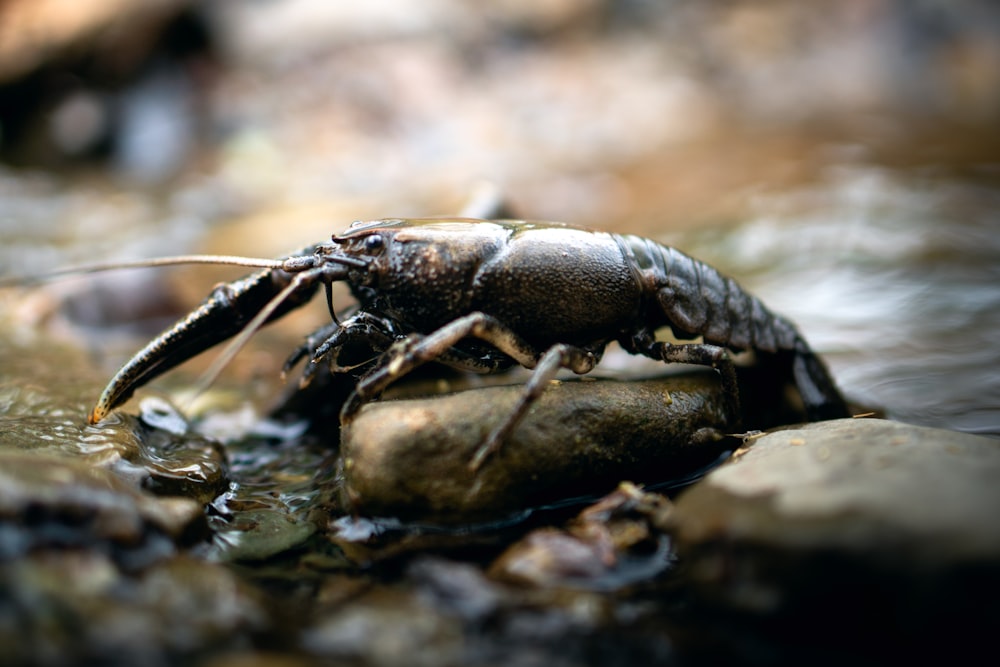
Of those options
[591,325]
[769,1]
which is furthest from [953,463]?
[769,1]

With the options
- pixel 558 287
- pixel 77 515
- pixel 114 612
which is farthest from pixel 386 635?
pixel 558 287

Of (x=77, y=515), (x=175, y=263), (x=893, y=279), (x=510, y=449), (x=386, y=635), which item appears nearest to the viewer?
(x=386, y=635)

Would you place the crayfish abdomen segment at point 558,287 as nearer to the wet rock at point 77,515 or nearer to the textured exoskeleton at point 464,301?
the textured exoskeleton at point 464,301

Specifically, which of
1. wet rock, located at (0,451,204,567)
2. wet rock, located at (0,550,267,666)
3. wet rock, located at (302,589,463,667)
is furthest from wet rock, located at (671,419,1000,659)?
wet rock, located at (0,451,204,567)

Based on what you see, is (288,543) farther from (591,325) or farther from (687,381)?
(687,381)

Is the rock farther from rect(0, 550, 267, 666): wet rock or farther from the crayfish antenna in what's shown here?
the crayfish antenna

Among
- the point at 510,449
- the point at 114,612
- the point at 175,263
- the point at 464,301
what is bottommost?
the point at 114,612

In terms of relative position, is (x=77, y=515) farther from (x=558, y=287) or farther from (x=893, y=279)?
(x=893, y=279)

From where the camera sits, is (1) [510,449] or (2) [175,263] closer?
(1) [510,449]
